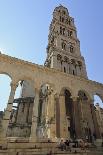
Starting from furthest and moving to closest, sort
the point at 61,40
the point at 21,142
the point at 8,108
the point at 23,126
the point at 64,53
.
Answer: the point at 61,40 < the point at 64,53 < the point at 23,126 < the point at 8,108 < the point at 21,142

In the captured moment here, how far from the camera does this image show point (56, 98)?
22219mm

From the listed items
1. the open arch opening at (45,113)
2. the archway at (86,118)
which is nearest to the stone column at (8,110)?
the open arch opening at (45,113)

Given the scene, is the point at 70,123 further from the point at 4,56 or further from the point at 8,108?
the point at 4,56

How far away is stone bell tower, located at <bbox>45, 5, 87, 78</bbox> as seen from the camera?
35.1m

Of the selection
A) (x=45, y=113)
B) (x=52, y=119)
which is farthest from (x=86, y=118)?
(x=45, y=113)

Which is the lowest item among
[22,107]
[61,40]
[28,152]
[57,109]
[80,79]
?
[28,152]

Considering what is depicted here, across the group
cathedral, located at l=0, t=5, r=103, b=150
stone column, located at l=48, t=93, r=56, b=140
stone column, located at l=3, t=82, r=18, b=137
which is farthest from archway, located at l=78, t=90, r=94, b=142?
stone column, located at l=3, t=82, r=18, b=137

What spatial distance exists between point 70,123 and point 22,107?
1414 cm

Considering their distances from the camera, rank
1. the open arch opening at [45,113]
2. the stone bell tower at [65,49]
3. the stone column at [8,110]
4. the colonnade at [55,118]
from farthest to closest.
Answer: the stone bell tower at [65,49]
the open arch opening at [45,113]
the colonnade at [55,118]
the stone column at [8,110]

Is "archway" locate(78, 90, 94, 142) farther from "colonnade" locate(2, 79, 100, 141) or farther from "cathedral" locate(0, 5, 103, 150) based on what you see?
"colonnade" locate(2, 79, 100, 141)

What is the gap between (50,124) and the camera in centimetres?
2475

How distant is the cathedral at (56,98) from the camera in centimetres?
2078

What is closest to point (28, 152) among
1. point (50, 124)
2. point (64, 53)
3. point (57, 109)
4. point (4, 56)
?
point (57, 109)

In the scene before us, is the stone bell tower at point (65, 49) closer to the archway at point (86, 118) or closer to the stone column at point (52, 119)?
the archway at point (86, 118)
